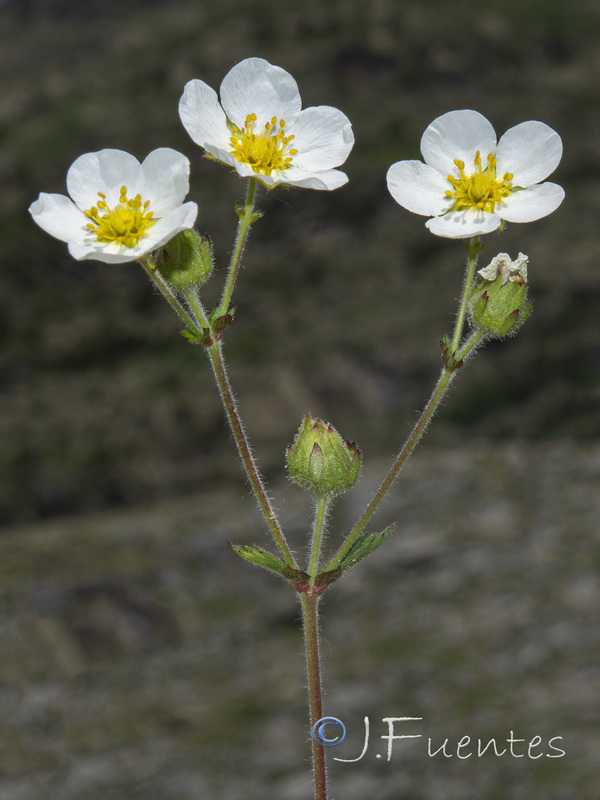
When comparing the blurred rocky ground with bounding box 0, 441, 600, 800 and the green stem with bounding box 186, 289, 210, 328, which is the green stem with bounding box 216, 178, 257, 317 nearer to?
the green stem with bounding box 186, 289, 210, 328

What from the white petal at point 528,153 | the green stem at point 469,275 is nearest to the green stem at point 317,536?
the green stem at point 469,275

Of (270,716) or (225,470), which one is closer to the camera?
(270,716)

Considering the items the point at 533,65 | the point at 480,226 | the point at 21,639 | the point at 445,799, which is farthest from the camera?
the point at 533,65

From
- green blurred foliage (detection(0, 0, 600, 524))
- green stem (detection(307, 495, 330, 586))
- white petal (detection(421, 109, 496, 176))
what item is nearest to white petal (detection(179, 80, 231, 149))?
white petal (detection(421, 109, 496, 176))

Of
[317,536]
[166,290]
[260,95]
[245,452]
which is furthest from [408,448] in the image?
[260,95]

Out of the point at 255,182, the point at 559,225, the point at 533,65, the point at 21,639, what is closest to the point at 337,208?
the point at 559,225

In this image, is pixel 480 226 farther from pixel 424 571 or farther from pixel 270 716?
pixel 424 571

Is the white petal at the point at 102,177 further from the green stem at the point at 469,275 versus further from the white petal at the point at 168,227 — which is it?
the green stem at the point at 469,275

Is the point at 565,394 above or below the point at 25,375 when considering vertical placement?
below
